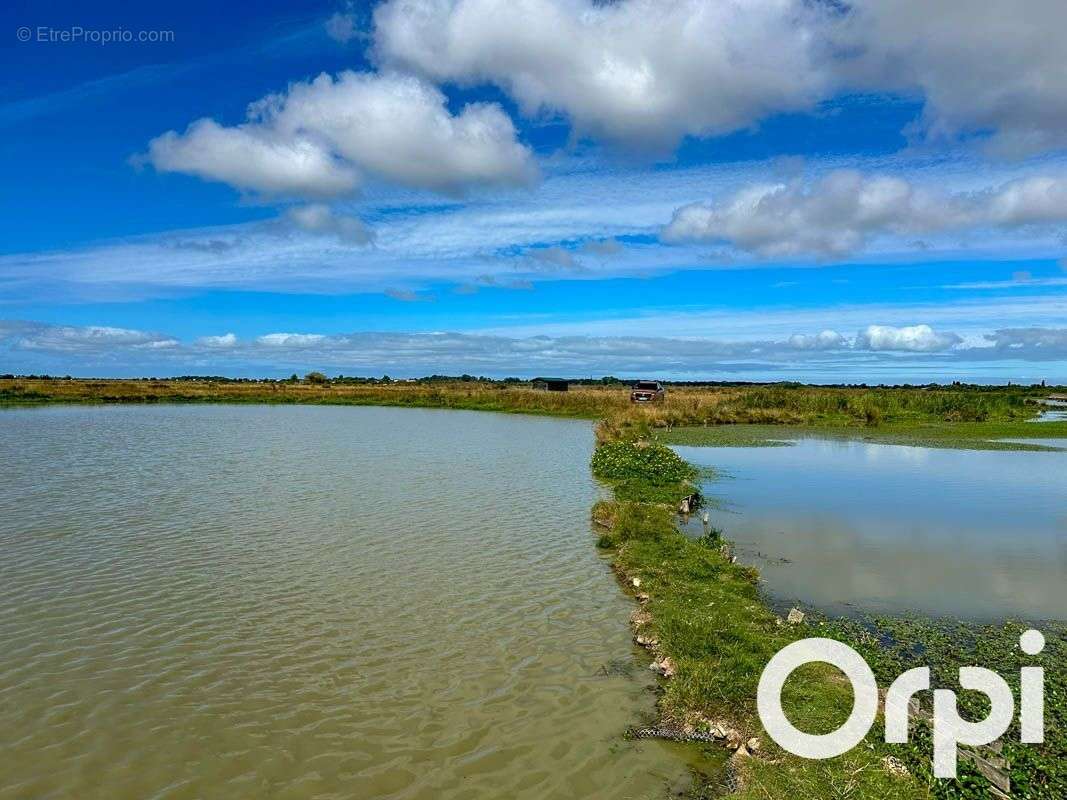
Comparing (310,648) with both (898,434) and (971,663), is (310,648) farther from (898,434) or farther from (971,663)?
(898,434)

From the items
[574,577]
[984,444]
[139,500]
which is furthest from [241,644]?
[984,444]

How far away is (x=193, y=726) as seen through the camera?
7188mm

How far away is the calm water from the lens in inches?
256

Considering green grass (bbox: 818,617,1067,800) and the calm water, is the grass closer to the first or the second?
green grass (bbox: 818,617,1067,800)

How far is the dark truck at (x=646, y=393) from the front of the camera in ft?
195

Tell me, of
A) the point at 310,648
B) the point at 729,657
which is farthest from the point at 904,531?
the point at 310,648

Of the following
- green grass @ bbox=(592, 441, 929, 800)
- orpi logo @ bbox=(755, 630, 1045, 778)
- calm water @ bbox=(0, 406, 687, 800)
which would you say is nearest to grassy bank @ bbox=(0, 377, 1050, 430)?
green grass @ bbox=(592, 441, 929, 800)

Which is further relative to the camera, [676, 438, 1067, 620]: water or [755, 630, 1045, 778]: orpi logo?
[676, 438, 1067, 620]: water

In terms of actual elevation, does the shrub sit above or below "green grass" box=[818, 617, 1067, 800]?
above

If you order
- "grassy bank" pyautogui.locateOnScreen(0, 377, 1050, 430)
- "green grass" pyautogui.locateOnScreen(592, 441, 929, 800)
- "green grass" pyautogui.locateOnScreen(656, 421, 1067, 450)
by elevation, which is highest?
"grassy bank" pyautogui.locateOnScreen(0, 377, 1050, 430)

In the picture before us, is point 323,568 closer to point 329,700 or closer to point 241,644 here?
point 241,644

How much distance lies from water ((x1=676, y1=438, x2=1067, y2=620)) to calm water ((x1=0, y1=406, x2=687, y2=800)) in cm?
400

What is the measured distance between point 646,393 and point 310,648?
52719 mm

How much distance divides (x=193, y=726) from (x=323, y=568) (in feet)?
17.6
